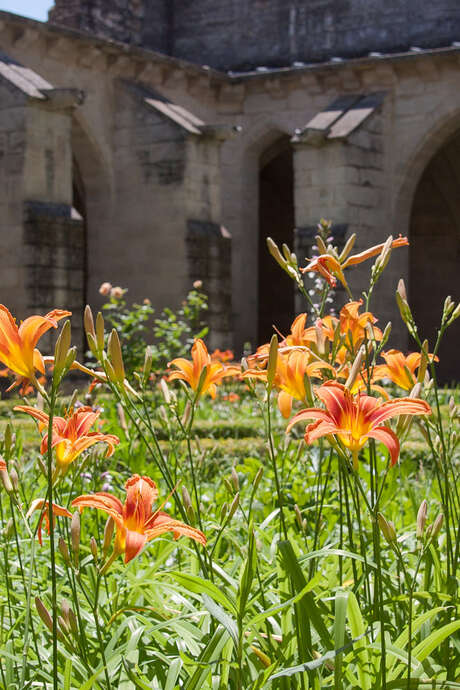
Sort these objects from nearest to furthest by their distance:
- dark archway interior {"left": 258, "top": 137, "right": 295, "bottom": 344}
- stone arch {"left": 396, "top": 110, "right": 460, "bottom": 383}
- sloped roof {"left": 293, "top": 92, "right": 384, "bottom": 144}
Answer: sloped roof {"left": 293, "top": 92, "right": 384, "bottom": 144}
stone arch {"left": 396, "top": 110, "right": 460, "bottom": 383}
dark archway interior {"left": 258, "top": 137, "right": 295, "bottom": 344}

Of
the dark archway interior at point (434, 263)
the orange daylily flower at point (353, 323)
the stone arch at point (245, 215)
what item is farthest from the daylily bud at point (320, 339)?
the dark archway interior at point (434, 263)

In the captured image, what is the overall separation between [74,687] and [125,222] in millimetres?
13396

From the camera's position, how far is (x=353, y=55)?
679 inches

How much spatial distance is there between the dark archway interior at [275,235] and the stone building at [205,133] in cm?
201

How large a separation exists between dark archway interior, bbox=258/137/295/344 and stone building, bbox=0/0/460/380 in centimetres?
201

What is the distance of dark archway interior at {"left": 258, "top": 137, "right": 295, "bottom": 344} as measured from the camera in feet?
66.9

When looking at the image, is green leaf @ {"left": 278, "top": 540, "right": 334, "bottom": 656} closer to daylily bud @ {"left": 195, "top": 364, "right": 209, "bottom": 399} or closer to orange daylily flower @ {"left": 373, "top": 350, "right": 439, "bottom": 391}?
daylily bud @ {"left": 195, "top": 364, "right": 209, "bottom": 399}

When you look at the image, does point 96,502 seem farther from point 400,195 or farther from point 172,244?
point 400,195

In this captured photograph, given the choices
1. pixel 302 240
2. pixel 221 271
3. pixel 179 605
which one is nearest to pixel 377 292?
pixel 302 240

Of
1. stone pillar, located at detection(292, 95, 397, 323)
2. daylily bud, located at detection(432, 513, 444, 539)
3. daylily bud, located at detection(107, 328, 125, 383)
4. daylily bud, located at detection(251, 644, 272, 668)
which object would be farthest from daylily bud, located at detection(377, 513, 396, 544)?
stone pillar, located at detection(292, 95, 397, 323)

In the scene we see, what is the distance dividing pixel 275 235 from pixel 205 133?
731 cm

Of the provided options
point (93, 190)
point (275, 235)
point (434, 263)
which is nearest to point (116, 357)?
point (93, 190)

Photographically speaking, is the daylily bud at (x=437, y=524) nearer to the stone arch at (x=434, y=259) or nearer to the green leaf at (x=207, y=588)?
the green leaf at (x=207, y=588)

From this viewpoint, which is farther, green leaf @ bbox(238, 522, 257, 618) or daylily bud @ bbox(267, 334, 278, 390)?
daylily bud @ bbox(267, 334, 278, 390)
